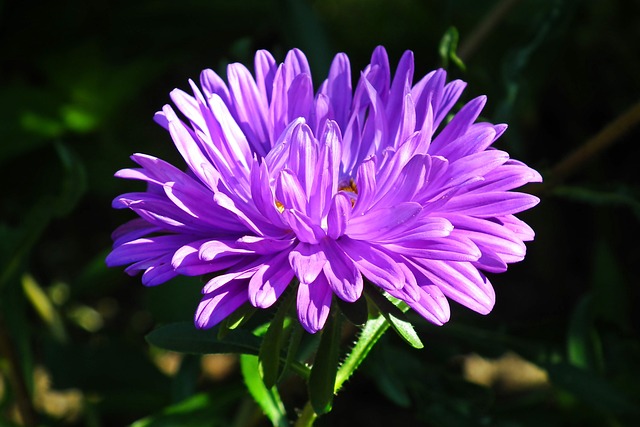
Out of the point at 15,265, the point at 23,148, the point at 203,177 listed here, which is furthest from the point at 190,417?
the point at 23,148

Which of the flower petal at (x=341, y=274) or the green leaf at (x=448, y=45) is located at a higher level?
the green leaf at (x=448, y=45)

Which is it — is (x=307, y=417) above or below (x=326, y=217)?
below

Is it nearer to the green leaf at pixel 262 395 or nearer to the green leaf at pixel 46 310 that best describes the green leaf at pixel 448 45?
the green leaf at pixel 262 395

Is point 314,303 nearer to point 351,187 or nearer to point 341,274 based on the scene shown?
point 341,274

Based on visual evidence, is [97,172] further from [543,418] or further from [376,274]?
[376,274]

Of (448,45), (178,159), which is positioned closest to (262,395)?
(448,45)

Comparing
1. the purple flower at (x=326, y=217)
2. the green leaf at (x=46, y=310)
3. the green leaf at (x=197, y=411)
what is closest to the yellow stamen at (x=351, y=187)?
the purple flower at (x=326, y=217)
